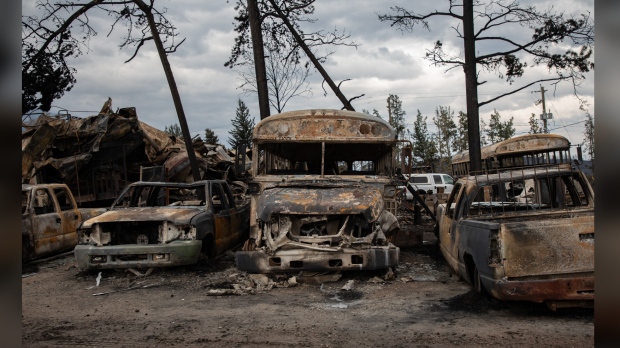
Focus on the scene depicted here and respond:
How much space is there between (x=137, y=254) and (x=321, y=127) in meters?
3.67

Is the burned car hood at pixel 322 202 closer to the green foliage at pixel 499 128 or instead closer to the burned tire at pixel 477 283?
the burned tire at pixel 477 283

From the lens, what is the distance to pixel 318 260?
22.1 ft

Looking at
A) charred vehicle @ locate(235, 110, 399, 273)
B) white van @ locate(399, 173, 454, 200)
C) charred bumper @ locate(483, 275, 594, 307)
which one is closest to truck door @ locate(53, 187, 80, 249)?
charred vehicle @ locate(235, 110, 399, 273)

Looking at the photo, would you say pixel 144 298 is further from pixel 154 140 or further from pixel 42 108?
pixel 154 140

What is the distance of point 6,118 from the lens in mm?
1044

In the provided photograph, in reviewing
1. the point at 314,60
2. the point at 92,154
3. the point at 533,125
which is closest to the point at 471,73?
the point at 314,60

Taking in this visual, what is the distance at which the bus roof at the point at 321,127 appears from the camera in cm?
829

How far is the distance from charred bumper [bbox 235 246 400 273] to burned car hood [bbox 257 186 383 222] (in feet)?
1.68

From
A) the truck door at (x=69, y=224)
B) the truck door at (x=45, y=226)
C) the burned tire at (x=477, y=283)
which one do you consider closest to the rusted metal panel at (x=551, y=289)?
the burned tire at (x=477, y=283)

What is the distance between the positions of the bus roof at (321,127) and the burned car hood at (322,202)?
1.18 meters

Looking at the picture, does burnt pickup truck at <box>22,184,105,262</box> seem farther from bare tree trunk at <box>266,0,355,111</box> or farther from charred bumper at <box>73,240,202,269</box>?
bare tree trunk at <box>266,0,355,111</box>

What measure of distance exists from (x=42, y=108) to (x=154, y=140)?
18.3 ft

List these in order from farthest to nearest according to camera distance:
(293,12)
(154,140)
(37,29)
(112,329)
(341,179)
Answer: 1. (154,140)
2. (293,12)
3. (37,29)
4. (341,179)
5. (112,329)

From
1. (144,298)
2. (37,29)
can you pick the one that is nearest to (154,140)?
(37,29)
